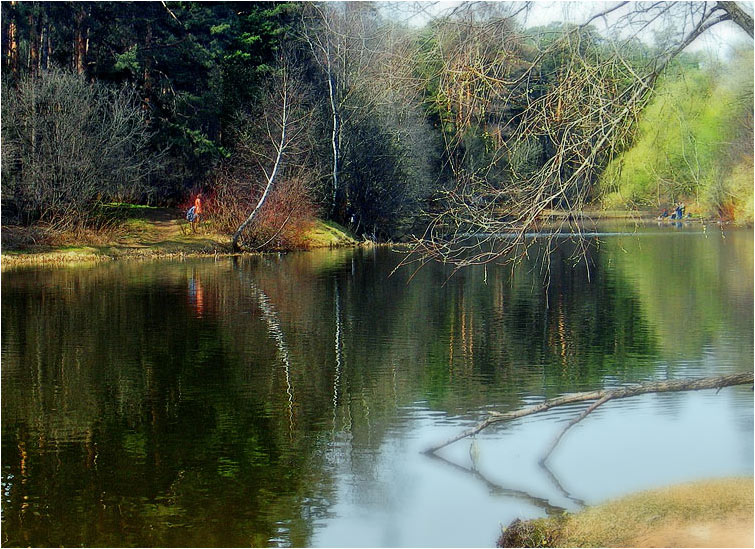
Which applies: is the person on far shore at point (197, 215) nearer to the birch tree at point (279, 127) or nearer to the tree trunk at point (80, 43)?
the birch tree at point (279, 127)

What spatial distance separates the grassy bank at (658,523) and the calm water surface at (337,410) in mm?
468

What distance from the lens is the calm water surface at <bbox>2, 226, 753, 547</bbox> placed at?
27.0ft

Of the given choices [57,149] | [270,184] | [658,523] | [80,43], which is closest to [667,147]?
[658,523]

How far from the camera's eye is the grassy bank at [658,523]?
271 inches

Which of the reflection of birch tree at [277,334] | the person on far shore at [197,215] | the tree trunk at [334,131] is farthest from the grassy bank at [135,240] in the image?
the reflection of birch tree at [277,334]

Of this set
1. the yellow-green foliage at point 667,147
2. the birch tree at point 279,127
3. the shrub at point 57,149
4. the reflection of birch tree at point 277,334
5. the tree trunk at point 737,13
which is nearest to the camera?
the tree trunk at point 737,13

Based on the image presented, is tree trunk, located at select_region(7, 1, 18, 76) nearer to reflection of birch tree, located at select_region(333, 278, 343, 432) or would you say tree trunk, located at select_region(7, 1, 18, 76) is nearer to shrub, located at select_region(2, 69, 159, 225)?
shrub, located at select_region(2, 69, 159, 225)

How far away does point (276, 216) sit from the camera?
3666cm

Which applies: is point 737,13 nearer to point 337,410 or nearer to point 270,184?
point 337,410

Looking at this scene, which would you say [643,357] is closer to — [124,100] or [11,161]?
[11,161]

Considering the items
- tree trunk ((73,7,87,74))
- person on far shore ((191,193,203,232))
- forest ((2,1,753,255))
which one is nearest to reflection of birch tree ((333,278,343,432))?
forest ((2,1,753,255))

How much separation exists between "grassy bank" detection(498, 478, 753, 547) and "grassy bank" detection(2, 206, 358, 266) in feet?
87.4

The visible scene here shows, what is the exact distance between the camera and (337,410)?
1178 cm

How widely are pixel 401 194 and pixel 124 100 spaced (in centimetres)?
1133
